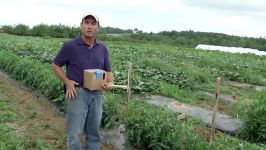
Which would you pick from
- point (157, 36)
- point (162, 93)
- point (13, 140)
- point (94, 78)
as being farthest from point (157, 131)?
point (157, 36)

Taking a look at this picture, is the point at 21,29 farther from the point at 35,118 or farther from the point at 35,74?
the point at 35,118

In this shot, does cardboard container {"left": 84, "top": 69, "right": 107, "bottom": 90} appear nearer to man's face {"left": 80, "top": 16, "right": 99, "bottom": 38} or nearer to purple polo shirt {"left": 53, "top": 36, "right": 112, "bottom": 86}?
purple polo shirt {"left": 53, "top": 36, "right": 112, "bottom": 86}

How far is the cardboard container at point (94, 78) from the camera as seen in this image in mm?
4348

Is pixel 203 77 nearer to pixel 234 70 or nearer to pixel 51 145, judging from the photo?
pixel 234 70

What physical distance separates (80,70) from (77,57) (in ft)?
0.45

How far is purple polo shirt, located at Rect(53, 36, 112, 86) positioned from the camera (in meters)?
4.42

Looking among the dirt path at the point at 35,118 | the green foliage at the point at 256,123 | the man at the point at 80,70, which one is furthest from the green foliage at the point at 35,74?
the green foliage at the point at 256,123

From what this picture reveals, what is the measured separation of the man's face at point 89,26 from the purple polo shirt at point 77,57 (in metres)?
0.13

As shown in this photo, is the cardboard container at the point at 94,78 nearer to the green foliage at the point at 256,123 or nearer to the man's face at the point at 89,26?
the man's face at the point at 89,26

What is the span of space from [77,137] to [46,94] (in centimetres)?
362

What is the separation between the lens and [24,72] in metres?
9.62

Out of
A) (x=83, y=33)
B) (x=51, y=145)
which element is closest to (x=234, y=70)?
(x=51, y=145)

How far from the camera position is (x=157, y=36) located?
149 feet

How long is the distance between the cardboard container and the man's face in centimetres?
37
